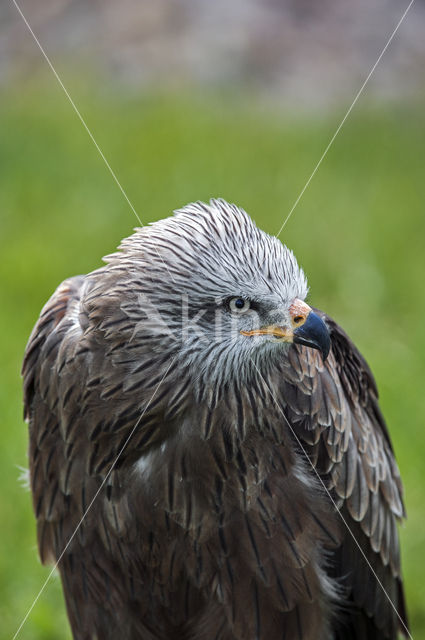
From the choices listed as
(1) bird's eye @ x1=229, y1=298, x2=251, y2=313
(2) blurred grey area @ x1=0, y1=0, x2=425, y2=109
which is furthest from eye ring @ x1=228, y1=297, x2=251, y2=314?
(2) blurred grey area @ x1=0, y1=0, x2=425, y2=109

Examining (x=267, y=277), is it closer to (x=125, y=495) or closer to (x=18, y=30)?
(x=125, y=495)

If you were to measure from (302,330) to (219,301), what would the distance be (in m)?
0.33

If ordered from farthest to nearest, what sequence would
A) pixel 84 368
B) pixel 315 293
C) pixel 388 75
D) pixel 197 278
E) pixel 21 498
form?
pixel 388 75, pixel 315 293, pixel 21 498, pixel 84 368, pixel 197 278

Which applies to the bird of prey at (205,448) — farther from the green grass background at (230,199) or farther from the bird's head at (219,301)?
the green grass background at (230,199)

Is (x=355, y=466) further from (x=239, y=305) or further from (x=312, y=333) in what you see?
(x=239, y=305)

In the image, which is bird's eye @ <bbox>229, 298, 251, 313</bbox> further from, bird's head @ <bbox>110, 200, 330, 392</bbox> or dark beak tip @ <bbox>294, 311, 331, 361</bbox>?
dark beak tip @ <bbox>294, 311, 331, 361</bbox>

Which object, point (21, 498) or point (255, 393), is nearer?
point (255, 393)

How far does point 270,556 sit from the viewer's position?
14.1 ft

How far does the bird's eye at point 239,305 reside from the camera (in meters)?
3.80

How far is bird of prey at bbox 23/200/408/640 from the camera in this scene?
386 cm

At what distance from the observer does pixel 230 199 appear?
962 centimetres

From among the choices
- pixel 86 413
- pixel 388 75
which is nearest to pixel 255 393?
pixel 86 413

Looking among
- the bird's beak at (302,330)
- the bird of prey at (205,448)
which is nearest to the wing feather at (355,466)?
the bird of prey at (205,448)

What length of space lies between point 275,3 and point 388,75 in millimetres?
1711
